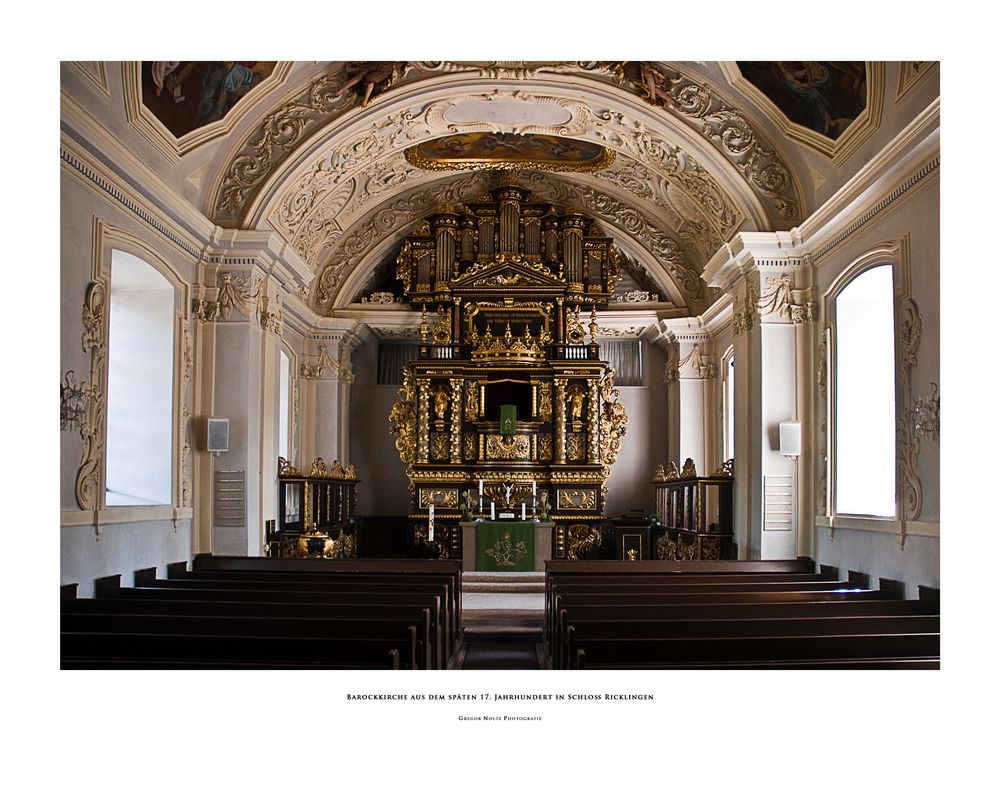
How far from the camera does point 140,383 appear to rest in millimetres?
10086

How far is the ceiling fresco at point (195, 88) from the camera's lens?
9.07 m

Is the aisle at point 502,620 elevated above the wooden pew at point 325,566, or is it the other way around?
the wooden pew at point 325,566

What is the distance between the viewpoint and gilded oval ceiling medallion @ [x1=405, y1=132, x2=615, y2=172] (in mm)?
14266

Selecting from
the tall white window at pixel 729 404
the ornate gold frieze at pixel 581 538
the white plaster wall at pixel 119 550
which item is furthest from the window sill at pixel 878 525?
the white plaster wall at pixel 119 550

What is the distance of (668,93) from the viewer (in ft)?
37.4

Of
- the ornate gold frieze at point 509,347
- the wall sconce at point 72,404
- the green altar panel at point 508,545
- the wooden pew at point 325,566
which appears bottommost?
the green altar panel at point 508,545

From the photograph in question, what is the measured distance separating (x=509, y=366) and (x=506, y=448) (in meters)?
1.49

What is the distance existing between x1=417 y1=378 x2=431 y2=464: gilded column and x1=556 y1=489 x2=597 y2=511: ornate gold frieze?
2508 mm

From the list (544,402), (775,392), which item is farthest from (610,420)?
(775,392)

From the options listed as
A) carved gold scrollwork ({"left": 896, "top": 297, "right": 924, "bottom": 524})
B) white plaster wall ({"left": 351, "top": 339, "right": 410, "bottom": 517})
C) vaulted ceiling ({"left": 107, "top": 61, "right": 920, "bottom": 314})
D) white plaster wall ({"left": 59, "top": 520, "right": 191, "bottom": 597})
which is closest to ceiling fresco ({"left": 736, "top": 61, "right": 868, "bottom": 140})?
vaulted ceiling ({"left": 107, "top": 61, "right": 920, "bottom": 314})

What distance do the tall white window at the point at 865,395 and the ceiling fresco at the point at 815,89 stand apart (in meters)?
1.67

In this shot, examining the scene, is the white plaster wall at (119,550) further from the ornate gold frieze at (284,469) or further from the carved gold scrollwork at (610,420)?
the carved gold scrollwork at (610,420)

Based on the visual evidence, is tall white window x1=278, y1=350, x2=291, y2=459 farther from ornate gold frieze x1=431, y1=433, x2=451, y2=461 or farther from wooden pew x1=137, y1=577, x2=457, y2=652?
wooden pew x1=137, y1=577, x2=457, y2=652
